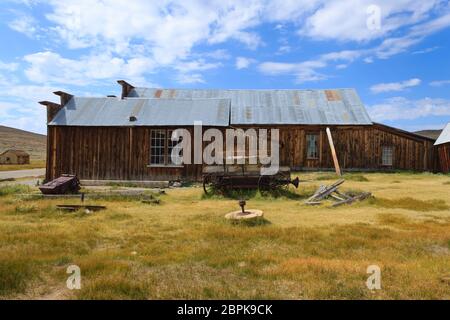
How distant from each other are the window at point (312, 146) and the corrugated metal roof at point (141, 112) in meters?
6.47

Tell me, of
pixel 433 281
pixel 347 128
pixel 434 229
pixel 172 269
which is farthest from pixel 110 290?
pixel 347 128

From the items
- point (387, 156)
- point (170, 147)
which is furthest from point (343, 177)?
point (170, 147)

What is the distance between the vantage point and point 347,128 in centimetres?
2566

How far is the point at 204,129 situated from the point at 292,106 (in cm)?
939

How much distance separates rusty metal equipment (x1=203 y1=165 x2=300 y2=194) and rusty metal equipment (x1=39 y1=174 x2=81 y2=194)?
18.9 feet

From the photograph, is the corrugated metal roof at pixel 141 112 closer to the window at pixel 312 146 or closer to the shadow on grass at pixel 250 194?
the shadow on grass at pixel 250 194

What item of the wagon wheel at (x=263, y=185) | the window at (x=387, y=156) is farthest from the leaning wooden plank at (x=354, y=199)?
the window at (x=387, y=156)

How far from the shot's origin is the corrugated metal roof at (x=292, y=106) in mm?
26062

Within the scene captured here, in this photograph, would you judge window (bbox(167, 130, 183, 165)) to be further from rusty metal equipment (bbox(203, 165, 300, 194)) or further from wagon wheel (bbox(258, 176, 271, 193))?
wagon wheel (bbox(258, 176, 271, 193))

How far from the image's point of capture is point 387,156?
85.5ft

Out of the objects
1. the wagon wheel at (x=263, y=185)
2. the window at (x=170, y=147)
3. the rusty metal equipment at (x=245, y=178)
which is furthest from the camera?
the window at (x=170, y=147)

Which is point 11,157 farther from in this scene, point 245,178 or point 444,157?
point 444,157
